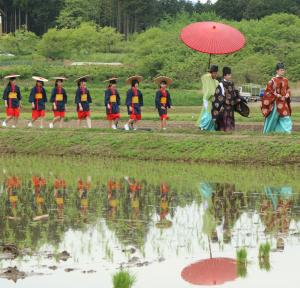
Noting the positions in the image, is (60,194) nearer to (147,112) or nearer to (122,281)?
(122,281)

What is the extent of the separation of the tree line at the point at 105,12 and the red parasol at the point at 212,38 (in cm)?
6235

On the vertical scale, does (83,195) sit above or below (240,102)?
below

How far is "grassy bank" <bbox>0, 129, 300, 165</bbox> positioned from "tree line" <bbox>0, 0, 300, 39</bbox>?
6176cm

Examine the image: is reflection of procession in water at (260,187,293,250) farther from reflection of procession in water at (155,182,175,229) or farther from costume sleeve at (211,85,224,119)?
costume sleeve at (211,85,224,119)

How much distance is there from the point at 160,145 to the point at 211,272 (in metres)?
10.3

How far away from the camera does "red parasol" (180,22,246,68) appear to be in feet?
64.1

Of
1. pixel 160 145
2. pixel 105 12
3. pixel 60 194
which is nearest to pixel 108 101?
pixel 160 145

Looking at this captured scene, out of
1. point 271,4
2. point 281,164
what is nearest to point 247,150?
point 281,164

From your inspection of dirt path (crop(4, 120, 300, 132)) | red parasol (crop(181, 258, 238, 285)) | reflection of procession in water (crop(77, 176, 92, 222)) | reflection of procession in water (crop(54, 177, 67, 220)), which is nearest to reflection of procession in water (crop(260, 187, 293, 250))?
red parasol (crop(181, 258, 238, 285))

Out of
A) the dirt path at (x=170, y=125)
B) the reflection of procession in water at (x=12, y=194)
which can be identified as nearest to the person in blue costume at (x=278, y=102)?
the dirt path at (x=170, y=125)

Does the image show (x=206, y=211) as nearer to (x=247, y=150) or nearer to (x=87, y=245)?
(x=87, y=245)

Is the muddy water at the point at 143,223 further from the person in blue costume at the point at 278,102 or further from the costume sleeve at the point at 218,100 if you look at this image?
the costume sleeve at the point at 218,100

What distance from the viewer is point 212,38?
19.6 metres

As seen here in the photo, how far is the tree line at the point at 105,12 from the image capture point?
3292 inches
